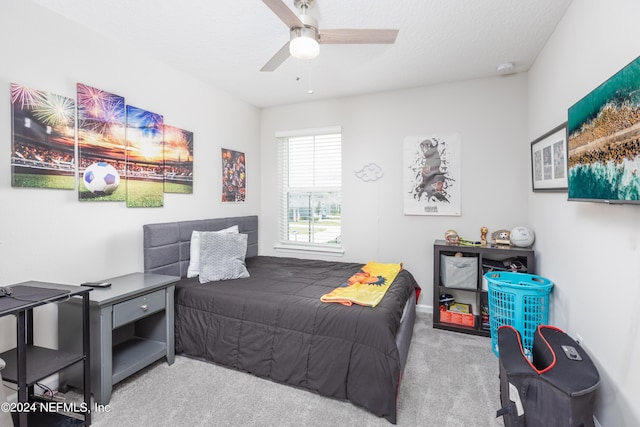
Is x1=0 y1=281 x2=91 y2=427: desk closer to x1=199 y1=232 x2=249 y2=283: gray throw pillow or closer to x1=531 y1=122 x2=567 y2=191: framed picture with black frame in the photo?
x1=199 y1=232 x2=249 y2=283: gray throw pillow

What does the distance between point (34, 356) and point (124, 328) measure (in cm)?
87

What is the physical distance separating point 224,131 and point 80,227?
6.20 feet

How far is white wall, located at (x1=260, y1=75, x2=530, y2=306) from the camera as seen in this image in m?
3.16

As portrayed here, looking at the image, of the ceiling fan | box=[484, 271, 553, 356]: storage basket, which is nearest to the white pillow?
the ceiling fan

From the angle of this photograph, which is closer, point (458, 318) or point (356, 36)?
point (356, 36)

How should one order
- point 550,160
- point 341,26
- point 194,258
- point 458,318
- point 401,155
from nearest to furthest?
Result: 1. point 341,26
2. point 550,160
3. point 194,258
4. point 458,318
5. point 401,155

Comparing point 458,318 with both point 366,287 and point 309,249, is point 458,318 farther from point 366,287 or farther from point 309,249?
point 309,249

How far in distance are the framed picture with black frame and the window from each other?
6.74ft

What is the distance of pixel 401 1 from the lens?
2002mm

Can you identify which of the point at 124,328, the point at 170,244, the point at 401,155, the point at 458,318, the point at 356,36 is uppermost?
the point at 356,36

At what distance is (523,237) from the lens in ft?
9.22

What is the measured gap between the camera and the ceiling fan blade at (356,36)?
74.0 inches

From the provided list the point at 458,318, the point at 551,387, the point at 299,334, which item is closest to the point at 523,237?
the point at 458,318

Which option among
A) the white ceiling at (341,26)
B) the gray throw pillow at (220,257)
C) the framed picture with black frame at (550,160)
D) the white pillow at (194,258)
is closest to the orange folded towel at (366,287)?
the gray throw pillow at (220,257)
